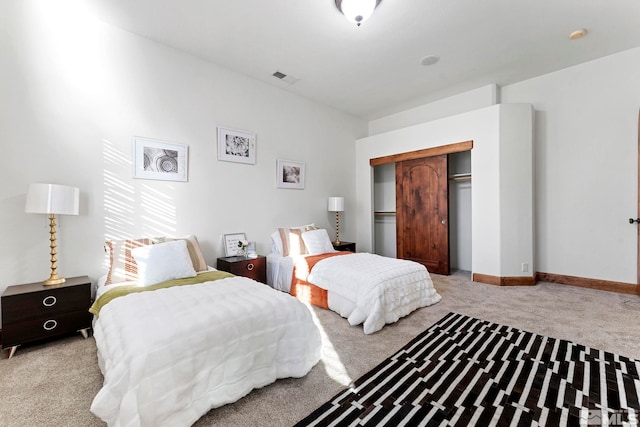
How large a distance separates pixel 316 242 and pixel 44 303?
294cm

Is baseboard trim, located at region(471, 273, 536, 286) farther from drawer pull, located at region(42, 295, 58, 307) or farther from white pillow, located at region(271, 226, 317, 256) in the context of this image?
drawer pull, located at region(42, 295, 58, 307)

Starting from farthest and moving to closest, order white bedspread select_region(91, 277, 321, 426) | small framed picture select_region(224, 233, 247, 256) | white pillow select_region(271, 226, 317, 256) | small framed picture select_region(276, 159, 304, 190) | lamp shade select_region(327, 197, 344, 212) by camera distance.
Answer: lamp shade select_region(327, 197, 344, 212) < small framed picture select_region(276, 159, 304, 190) < white pillow select_region(271, 226, 317, 256) < small framed picture select_region(224, 233, 247, 256) < white bedspread select_region(91, 277, 321, 426)

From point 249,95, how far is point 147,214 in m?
2.22

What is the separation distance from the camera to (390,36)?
3119mm

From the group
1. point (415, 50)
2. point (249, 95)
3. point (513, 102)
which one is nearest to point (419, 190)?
point (513, 102)

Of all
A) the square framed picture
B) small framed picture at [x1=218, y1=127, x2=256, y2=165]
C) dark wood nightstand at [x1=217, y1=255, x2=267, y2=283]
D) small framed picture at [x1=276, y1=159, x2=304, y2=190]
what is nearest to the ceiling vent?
small framed picture at [x1=218, y1=127, x2=256, y2=165]

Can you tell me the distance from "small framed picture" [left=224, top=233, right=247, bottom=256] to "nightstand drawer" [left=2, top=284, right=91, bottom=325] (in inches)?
60.5

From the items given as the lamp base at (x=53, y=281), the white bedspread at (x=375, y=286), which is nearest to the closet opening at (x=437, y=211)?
the white bedspread at (x=375, y=286)

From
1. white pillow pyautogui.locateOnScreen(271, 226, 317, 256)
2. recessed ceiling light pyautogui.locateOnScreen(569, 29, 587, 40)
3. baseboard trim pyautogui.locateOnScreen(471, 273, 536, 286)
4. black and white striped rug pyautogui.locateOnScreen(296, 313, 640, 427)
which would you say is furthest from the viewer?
white pillow pyautogui.locateOnScreen(271, 226, 317, 256)

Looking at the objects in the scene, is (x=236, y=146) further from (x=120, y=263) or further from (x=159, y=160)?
(x=120, y=263)

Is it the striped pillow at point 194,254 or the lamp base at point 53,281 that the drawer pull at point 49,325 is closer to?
the lamp base at point 53,281

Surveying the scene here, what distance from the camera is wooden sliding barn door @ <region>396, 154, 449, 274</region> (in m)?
4.64

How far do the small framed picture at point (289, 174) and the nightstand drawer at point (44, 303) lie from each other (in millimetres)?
2760

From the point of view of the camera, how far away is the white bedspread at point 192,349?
1341 millimetres
